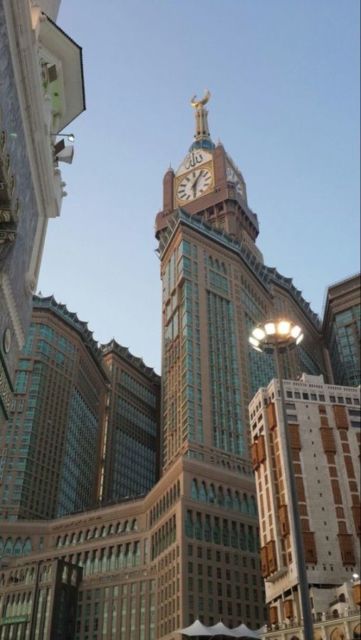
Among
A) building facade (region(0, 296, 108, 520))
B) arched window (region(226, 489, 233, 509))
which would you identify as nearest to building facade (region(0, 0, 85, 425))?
arched window (region(226, 489, 233, 509))

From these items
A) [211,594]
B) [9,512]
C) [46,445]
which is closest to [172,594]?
[211,594]

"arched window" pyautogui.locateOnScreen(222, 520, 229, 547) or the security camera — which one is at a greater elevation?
the security camera

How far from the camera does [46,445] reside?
593ft

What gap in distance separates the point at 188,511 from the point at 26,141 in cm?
9088

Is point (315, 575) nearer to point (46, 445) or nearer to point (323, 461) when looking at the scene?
point (323, 461)

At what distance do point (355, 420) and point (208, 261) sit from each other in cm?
9133

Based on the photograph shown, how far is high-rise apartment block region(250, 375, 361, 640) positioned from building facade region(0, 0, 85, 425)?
51.9 m

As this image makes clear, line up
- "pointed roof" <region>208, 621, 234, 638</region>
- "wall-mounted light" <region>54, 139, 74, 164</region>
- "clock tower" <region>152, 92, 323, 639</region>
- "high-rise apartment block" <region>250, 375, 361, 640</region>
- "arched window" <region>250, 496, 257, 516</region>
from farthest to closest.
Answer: "arched window" <region>250, 496, 257, 516</region>
"clock tower" <region>152, 92, 323, 639</region>
"pointed roof" <region>208, 621, 234, 638</region>
"high-rise apartment block" <region>250, 375, 361, 640</region>
"wall-mounted light" <region>54, 139, 74, 164</region>

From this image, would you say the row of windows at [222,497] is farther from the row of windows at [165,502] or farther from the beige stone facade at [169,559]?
the row of windows at [165,502]

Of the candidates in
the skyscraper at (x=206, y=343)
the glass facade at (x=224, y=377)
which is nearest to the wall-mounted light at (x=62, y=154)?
the skyscraper at (x=206, y=343)

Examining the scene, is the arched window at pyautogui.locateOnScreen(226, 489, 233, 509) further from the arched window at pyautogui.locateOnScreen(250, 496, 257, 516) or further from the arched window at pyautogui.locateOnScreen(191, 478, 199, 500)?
the arched window at pyautogui.locateOnScreen(191, 478, 199, 500)

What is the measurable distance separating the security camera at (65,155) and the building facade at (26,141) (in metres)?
0.20

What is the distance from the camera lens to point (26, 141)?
48500 mm

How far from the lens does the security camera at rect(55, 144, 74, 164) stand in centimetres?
5853
